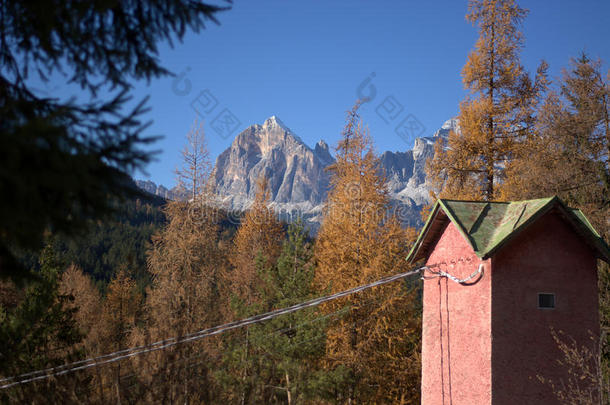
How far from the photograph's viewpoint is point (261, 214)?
29172 millimetres

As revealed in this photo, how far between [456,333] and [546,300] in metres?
1.83

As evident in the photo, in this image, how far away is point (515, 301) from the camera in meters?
8.62

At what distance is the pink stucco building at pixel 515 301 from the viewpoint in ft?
27.7

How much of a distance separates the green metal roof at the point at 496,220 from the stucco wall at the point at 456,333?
1.17 feet

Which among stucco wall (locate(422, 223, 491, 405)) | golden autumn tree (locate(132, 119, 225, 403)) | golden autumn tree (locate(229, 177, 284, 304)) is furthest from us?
golden autumn tree (locate(229, 177, 284, 304))

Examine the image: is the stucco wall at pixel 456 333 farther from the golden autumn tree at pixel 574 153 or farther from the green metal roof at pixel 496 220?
the golden autumn tree at pixel 574 153

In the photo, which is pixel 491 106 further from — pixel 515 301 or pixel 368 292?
pixel 515 301

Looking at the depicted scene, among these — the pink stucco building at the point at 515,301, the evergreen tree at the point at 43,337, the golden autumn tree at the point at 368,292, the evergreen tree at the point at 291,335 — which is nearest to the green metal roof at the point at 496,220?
the pink stucco building at the point at 515,301

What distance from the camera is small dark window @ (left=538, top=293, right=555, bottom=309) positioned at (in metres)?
8.79

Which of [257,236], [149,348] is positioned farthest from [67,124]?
[257,236]

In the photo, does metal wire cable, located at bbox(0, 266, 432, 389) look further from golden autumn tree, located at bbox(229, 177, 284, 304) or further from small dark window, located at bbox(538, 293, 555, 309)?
golden autumn tree, located at bbox(229, 177, 284, 304)

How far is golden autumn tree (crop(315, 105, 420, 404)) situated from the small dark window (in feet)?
20.8

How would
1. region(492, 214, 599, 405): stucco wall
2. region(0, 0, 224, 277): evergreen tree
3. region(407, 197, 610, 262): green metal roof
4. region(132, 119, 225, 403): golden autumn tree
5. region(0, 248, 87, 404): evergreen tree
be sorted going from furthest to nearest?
region(132, 119, 225, 403): golden autumn tree
region(407, 197, 610, 262): green metal roof
region(492, 214, 599, 405): stucco wall
region(0, 248, 87, 404): evergreen tree
region(0, 0, 224, 277): evergreen tree

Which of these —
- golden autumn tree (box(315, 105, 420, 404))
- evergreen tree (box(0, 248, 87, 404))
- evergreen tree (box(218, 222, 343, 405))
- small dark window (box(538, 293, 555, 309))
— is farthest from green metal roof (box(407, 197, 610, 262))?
evergreen tree (box(0, 248, 87, 404))
